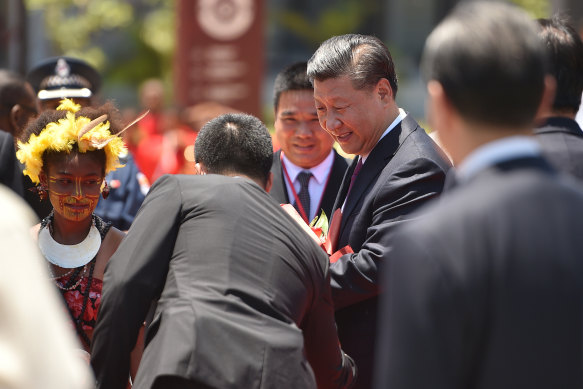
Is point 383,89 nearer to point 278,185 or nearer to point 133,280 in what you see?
point 278,185

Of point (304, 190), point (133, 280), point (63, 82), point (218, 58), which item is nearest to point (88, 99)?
point (63, 82)

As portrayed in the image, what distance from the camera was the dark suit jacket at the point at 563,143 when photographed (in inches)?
121

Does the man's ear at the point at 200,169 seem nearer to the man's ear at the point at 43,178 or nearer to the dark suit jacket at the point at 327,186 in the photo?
the man's ear at the point at 43,178

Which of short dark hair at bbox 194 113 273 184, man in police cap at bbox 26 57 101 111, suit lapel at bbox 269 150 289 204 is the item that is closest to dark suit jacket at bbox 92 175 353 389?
short dark hair at bbox 194 113 273 184

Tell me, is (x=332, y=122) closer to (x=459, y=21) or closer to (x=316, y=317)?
(x=316, y=317)

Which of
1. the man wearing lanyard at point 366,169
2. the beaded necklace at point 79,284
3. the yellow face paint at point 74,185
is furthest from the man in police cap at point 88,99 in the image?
the man wearing lanyard at point 366,169

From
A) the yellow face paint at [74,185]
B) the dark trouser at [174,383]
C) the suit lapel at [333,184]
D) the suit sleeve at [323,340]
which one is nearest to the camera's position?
the dark trouser at [174,383]

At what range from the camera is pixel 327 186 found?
4.42 metres

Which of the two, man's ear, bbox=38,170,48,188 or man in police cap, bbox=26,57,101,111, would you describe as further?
man in police cap, bbox=26,57,101,111

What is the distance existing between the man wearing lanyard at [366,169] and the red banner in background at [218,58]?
8.36 metres

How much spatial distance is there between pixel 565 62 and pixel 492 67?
165 centimetres

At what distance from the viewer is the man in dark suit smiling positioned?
98.7 inches

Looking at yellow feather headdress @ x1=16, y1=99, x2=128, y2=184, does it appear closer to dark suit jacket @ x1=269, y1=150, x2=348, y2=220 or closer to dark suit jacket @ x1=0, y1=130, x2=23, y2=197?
dark suit jacket @ x1=0, y1=130, x2=23, y2=197

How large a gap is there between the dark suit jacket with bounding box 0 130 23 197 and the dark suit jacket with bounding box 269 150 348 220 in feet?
4.25
